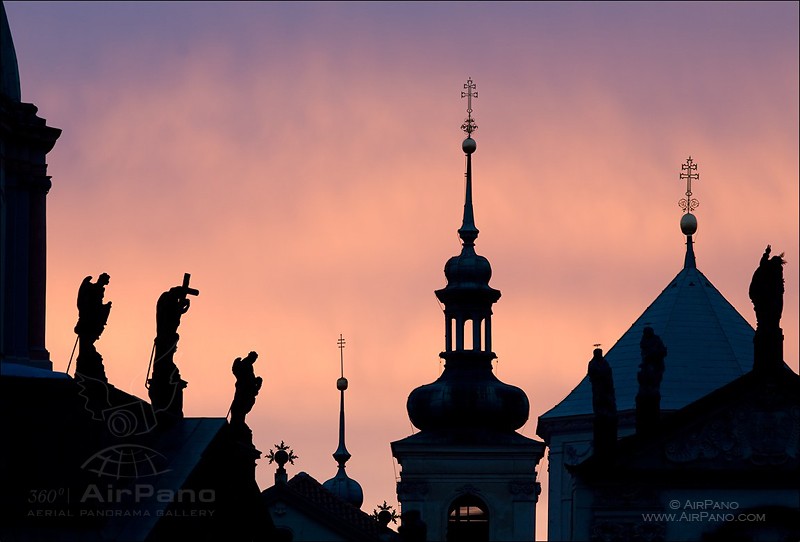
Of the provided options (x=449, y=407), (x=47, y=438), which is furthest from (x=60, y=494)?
(x=449, y=407)

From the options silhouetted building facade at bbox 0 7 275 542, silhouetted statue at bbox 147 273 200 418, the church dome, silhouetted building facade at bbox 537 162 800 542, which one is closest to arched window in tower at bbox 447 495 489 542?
the church dome

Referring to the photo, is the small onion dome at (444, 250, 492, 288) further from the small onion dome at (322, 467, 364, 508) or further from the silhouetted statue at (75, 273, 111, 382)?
the silhouetted statue at (75, 273, 111, 382)

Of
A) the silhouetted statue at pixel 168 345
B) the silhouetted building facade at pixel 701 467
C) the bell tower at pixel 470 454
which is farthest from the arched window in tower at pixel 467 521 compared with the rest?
the silhouetted statue at pixel 168 345

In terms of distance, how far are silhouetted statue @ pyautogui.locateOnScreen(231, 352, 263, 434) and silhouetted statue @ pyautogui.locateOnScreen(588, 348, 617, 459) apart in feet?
57.4

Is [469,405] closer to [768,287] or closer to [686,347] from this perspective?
[686,347]

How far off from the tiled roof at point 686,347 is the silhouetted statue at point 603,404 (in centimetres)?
1959

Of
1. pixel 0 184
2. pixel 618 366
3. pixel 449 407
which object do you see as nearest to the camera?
pixel 0 184

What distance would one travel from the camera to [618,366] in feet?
346

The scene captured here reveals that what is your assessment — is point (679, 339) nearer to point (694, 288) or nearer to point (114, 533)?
point (694, 288)

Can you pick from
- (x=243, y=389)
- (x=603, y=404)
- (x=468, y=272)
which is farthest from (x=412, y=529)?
(x=468, y=272)

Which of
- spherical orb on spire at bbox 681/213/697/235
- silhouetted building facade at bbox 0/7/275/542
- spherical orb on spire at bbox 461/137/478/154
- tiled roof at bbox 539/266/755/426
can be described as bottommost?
silhouetted building facade at bbox 0/7/275/542

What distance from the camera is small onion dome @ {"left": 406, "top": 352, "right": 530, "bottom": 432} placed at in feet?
374

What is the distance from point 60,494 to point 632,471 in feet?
97.8

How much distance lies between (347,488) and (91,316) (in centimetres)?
7501
